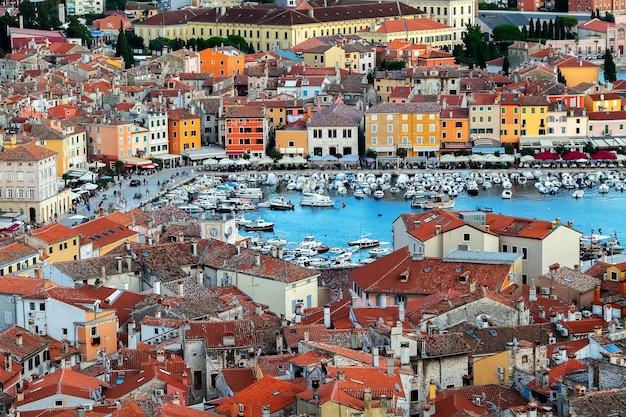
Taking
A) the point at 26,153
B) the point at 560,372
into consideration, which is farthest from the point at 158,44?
the point at 560,372

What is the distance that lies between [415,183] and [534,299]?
23.9 meters

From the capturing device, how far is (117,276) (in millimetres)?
29734

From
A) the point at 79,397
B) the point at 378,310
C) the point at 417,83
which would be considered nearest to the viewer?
the point at 79,397

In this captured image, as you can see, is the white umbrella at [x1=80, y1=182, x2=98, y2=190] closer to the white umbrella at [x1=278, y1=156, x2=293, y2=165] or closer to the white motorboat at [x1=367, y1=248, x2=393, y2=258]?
the white umbrella at [x1=278, y1=156, x2=293, y2=165]

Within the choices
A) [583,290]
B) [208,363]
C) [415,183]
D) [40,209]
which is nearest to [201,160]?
[415,183]

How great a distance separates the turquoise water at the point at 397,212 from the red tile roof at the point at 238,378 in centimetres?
2084

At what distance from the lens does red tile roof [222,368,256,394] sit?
20.5m

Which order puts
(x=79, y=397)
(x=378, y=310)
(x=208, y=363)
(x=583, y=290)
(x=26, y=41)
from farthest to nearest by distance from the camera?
(x=26, y=41)
(x=583, y=290)
(x=378, y=310)
(x=208, y=363)
(x=79, y=397)

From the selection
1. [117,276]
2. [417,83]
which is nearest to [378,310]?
[117,276]

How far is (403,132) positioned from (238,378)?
33057 mm

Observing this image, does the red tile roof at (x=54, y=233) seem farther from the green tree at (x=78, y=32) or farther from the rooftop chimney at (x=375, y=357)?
the green tree at (x=78, y=32)

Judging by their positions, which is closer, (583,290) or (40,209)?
(583,290)

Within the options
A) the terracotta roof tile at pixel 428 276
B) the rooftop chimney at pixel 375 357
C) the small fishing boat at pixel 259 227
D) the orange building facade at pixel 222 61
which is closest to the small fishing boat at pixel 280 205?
the small fishing boat at pixel 259 227

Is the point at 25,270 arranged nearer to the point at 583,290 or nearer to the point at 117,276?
the point at 117,276
